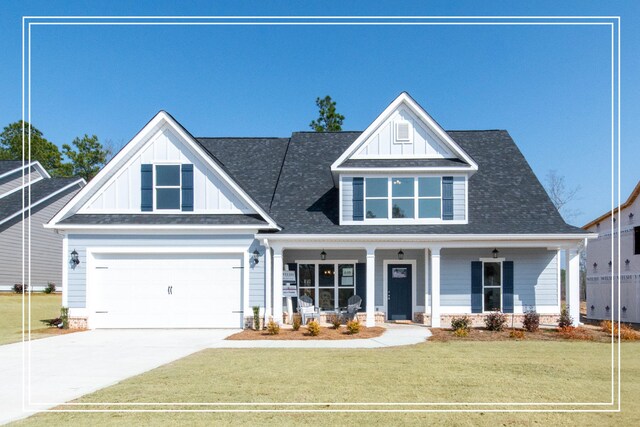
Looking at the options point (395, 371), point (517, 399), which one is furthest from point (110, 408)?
point (517, 399)

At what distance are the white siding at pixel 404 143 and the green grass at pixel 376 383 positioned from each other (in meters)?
8.20

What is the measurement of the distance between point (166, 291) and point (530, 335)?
11859 millimetres

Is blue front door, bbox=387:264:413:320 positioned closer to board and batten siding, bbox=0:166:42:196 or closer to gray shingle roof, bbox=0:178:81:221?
gray shingle roof, bbox=0:178:81:221

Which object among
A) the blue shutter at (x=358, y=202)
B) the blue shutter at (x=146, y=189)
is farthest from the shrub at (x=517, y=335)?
the blue shutter at (x=146, y=189)

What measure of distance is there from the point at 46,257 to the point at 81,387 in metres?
27.3

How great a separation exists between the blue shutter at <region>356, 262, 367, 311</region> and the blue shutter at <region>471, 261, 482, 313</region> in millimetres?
3916

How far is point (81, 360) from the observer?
11.7 meters

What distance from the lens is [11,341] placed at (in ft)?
48.3

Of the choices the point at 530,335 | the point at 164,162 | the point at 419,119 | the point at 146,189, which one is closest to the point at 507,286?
the point at 530,335

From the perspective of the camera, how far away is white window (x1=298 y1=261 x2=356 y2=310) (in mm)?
19641

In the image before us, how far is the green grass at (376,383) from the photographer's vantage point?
700 cm

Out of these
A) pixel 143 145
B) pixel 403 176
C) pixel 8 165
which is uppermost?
pixel 8 165

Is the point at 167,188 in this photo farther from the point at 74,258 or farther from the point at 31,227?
the point at 31,227

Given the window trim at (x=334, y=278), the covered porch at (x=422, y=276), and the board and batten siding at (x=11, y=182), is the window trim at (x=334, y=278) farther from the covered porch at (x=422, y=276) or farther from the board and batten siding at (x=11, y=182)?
the board and batten siding at (x=11, y=182)
